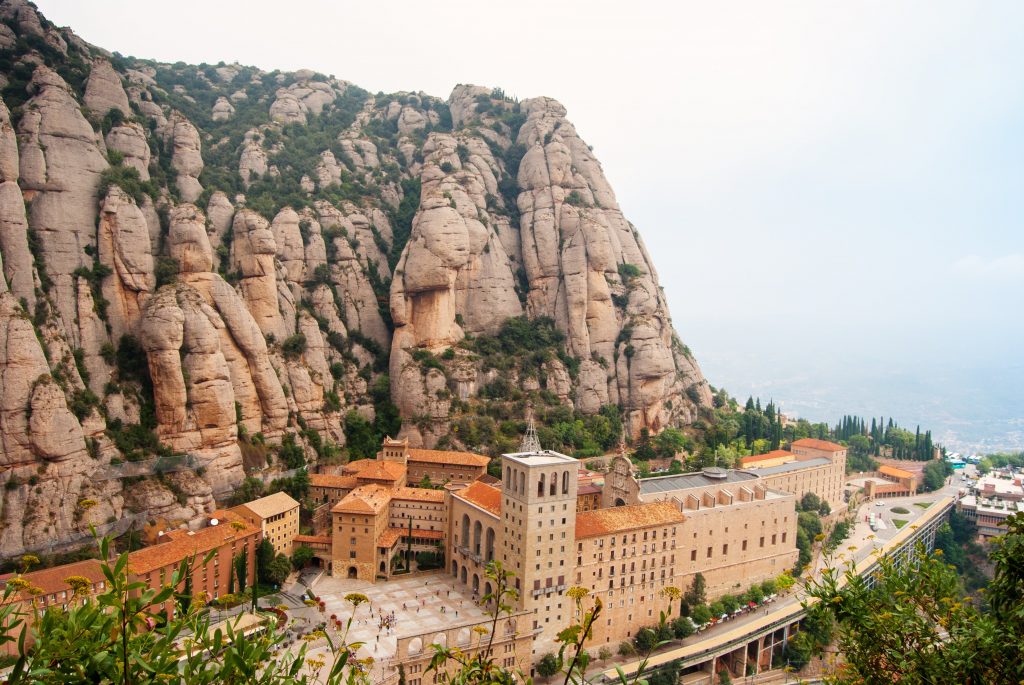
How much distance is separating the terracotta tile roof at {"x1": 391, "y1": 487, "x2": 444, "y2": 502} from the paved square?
20.2 feet

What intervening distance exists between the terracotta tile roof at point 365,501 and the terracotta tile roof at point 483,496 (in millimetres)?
6114

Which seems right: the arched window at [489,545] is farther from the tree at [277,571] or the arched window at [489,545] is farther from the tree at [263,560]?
the tree at [263,560]

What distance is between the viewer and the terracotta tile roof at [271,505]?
52.0m

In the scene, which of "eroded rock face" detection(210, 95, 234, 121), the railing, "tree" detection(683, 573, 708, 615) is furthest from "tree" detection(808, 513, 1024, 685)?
"eroded rock face" detection(210, 95, 234, 121)

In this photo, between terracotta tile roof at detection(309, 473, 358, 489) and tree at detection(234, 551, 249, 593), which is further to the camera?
terracotta tile roof at detection(309, 473, 358, 489)

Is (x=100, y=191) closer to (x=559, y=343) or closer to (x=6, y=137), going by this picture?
(x=6, y=137)

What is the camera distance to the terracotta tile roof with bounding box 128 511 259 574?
42.3 metres

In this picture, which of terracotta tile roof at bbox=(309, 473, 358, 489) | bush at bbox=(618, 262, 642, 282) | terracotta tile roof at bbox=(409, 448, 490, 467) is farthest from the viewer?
bush at bbox=(618, 262, 642, 282)

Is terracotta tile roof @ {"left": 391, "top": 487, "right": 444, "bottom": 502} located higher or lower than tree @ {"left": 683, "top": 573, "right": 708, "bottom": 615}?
higher

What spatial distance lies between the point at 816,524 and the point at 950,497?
96.1ft

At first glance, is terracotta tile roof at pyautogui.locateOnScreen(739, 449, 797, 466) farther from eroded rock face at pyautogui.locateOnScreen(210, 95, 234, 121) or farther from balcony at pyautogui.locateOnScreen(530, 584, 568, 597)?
eroded rock face at pyautogui.locateOnScreen(210, 95, 234, 121)

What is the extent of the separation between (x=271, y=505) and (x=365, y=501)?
23.9ft

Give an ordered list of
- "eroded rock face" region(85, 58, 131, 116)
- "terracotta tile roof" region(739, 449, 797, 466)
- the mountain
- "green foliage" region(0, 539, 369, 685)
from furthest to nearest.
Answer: "terracotta tile roof" region(739, 449, 797, 466) < "eroded rock face" region(85, 58, 131, 116) < the mountain < "green foliage" region(0, 539, 369, 685)

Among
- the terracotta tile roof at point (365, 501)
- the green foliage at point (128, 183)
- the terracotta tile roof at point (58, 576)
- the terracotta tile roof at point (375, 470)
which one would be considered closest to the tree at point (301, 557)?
the terracotta tile roof at point (365, 501)
